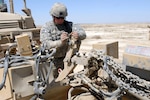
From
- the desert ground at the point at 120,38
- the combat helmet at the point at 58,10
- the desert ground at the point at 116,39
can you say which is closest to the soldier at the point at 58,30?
the combat helmet at the point at 58,10

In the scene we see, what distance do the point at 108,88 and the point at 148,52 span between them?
0.61m

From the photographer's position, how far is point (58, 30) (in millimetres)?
4445

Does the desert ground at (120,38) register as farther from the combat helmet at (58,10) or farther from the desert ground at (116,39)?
the combat helmet at (58,10)

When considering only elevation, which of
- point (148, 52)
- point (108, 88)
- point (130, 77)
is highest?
point (148, 52)

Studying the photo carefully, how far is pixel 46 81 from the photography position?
2.86 m

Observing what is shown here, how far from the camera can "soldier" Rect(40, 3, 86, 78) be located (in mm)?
4049

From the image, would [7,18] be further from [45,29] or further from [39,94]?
[39,94]

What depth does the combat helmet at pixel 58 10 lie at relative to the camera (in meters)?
4.10

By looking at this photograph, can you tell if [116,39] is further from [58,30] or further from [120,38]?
[58,30]

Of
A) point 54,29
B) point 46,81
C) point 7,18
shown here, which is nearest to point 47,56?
point 46,81

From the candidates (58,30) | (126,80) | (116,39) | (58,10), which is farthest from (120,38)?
(126,80)

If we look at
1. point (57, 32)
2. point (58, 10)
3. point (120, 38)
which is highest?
point (58, 10)

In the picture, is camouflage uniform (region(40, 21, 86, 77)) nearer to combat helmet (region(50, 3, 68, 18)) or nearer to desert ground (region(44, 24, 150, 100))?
combat helmet (region(50, 3, 68, 18))

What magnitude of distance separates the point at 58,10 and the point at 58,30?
1.44ft
